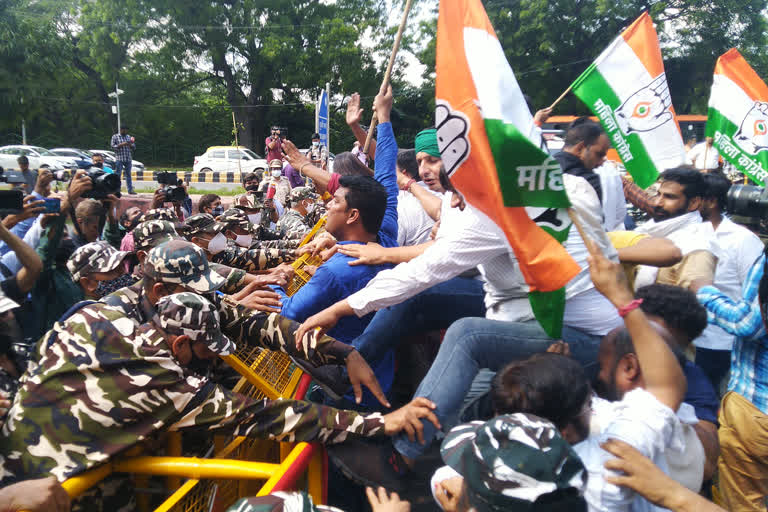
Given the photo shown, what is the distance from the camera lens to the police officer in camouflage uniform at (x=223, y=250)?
4.42 metres

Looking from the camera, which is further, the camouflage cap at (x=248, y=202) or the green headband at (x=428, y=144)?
the camouflage cap at (x=248, y=202)

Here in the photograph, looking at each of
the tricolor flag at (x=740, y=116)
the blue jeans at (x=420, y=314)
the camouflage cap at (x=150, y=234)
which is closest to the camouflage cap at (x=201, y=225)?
the camouflage cap at (x=150, y=234)

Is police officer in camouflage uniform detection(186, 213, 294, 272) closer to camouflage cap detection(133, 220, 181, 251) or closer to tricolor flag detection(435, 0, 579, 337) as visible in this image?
camouflage cap detection(133, 220, 181, 251)

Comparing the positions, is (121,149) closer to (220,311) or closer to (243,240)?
(243,240)

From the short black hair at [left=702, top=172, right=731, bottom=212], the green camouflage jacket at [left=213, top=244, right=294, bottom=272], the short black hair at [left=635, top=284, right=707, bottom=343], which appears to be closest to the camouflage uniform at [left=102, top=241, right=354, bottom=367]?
the short black hair at [left=635, top=284, right=707, bottom=343]

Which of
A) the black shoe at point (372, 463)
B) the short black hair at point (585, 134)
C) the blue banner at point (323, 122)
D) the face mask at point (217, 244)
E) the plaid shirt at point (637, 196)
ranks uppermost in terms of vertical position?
the blue banner at point (323, 122)

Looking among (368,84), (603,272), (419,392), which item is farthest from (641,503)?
(368,84)

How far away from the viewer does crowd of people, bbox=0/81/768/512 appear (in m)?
1.63

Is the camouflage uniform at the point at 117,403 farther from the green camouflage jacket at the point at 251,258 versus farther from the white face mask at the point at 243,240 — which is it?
the white face mask at the point at 243,240

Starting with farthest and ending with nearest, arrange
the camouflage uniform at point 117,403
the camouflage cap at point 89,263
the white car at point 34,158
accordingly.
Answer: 1. the white car at point 34,158
2. the camouflage cap at point 89,263
3. the camouflage uniform at point 117,403

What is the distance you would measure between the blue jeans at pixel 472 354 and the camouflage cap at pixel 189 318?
0.83 meters

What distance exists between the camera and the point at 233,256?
4613 mm

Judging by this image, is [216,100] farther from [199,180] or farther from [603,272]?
[603,272]

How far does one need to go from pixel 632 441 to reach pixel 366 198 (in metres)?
1.80
